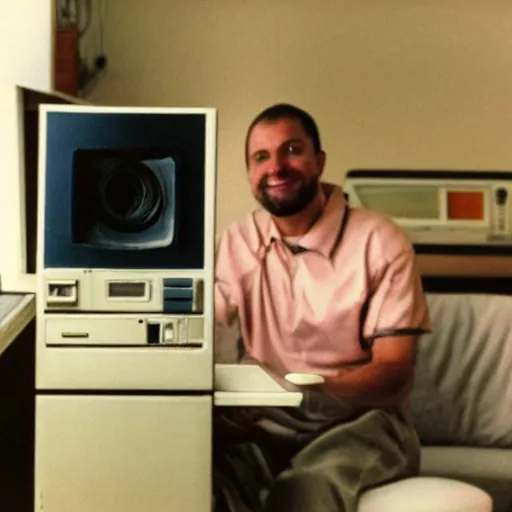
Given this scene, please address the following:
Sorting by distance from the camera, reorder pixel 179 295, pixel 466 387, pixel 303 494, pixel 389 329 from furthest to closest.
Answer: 1. pixel 466 387
2. pixel 389 329
3. pixel 303 494
4. pixel 179 295

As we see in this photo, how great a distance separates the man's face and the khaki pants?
485 mm

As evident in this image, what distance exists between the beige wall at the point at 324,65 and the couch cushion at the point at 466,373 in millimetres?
357

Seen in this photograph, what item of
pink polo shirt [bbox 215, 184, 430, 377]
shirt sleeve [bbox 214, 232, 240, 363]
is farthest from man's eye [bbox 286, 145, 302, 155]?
shirt sleeve [bbox 214, 232, 240, 363]

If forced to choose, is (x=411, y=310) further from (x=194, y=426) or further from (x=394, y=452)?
(x=194, y=426)

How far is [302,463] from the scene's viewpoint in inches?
72.1

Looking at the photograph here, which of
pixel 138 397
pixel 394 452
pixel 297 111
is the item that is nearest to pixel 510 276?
pixel 394 452

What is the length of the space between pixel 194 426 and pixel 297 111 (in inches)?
29.7

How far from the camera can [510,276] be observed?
2.01 meters

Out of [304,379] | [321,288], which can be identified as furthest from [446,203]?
[304,379]

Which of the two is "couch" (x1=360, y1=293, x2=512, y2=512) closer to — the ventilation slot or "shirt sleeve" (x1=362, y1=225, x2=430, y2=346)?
"shirt sleeve" (x1=362, y1=225, x2=430, y2=346)

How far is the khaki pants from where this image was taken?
5.88 feet

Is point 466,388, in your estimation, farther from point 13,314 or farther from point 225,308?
point 13,314

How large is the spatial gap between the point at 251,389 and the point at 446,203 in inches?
25.8

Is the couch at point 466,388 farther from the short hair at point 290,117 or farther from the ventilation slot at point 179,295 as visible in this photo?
the ventilation slot at point 179,295
